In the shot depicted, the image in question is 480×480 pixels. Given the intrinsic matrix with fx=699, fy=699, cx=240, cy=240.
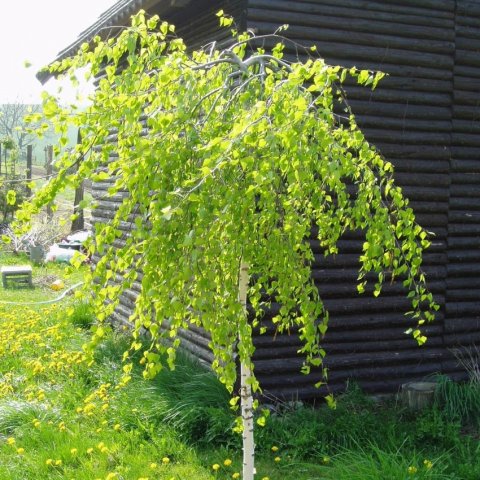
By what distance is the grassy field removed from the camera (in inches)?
181

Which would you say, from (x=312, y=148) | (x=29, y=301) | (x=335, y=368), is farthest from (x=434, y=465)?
(x=29, y=301)

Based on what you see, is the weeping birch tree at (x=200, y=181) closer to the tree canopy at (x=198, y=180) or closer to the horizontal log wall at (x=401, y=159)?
the tree canopy at (x=198, y=180)

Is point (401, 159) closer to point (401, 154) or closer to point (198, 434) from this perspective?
point (401, 154)

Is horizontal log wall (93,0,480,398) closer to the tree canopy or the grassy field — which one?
the grassy field

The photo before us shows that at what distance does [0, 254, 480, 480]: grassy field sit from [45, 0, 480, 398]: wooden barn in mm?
413

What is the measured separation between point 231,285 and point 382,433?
2389mm

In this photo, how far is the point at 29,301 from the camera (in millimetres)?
11617

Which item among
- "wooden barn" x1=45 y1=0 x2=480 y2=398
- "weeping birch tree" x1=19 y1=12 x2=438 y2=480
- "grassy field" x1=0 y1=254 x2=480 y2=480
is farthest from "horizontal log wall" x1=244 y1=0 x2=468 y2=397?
"weeping birch tree" x1=19 y1=12 x2=438 y2=480

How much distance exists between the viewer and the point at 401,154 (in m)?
6.38

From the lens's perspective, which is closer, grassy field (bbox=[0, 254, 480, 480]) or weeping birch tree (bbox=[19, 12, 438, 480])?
weeping birch tree (bbox=[19, 12, 438, 480])

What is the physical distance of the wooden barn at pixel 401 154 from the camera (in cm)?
601

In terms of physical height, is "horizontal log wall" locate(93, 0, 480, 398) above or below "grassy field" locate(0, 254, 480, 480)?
above

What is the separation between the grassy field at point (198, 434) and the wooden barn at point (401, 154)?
1.35 feet

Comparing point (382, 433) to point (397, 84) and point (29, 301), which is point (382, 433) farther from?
point (29, 301)
